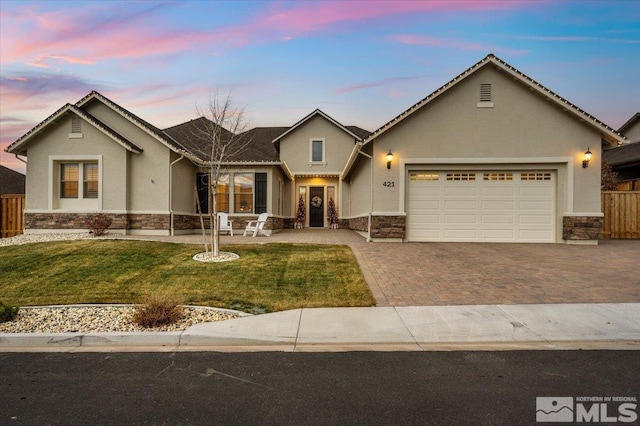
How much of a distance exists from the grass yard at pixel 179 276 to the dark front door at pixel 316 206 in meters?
13.2

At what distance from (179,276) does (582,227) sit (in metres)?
14.0

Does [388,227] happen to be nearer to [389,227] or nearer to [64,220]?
[389,227]

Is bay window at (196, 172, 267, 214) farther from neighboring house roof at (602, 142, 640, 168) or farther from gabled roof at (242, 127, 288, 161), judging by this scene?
neighboring house roof at (602, 142, 640, 168)

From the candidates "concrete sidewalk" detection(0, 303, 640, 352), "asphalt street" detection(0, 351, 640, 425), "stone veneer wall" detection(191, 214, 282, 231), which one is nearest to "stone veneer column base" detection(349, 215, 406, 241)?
"stone veneer wall" detection(191, 214, 282, 231)

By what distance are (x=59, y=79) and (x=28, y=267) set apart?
45.4 feet

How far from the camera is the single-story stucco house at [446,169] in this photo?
12.7 m

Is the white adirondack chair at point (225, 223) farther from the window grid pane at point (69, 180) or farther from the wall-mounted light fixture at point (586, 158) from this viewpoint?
the wall-mounted light fixture at point (586, 158)

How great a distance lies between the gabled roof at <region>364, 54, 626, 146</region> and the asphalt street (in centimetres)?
1026

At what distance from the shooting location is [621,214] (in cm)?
1466

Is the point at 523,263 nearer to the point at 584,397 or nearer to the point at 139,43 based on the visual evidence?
the point at 584,397

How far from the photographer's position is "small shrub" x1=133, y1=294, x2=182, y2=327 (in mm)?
4914

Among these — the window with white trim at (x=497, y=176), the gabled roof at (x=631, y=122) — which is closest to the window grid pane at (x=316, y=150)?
the window with white trim at (x=497, y=176)

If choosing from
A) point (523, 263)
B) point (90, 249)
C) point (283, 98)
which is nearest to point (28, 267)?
point (90, 249)

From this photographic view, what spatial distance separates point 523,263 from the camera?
358 inches
